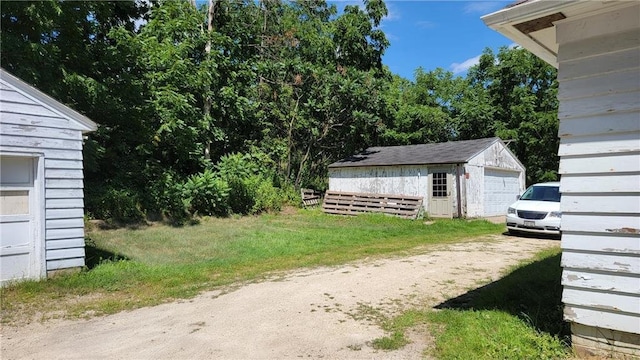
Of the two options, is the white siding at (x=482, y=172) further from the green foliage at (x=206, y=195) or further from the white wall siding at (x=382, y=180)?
the green foliage at (x=206, y=195)

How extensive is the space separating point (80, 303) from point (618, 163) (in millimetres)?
6539

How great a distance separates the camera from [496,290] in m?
5.38

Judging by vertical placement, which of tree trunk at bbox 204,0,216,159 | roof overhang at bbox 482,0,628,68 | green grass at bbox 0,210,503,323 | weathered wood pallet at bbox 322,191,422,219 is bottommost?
green grass at bbox 0,210,503,323

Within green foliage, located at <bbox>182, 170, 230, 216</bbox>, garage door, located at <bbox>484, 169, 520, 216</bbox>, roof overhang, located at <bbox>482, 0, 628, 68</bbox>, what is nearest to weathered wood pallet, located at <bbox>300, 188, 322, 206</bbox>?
green foliage, located at <bbox>182, 170, 230, 216</bbox>

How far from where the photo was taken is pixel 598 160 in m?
3.41

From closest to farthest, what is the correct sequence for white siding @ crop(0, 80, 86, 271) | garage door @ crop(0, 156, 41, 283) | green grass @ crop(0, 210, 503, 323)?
green grass @ crop(0, 210, 503, 323) → garage door @ crop(0, 156, 41, 283) → white siding @ crop(0, 80, 86, 271)

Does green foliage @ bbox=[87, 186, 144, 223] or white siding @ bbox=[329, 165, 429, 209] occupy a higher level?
white siding @ bbox=[329, 165, 429, 209]

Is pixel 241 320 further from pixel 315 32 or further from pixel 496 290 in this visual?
pixel 315 32

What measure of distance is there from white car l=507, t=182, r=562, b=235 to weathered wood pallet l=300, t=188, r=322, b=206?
1068cm

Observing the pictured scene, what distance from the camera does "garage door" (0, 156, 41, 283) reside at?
6.34 m

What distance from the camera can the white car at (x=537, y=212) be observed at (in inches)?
447

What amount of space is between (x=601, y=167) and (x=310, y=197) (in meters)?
18.4

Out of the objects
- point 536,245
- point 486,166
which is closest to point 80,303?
point 536,245

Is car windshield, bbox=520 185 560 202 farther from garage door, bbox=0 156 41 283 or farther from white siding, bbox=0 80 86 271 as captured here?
garage door, bbox=0 156 41 283
